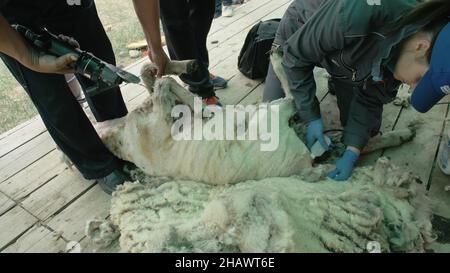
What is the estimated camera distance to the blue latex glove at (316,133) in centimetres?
188

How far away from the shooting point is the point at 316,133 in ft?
6.18

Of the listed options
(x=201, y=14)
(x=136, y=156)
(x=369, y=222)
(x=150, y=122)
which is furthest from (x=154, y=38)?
(x=369, y=222)

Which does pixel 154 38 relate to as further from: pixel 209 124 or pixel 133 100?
pixel 133 100

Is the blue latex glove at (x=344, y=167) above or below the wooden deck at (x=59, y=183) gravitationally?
above

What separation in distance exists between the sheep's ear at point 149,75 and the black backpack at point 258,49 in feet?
3.39

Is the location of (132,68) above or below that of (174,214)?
below

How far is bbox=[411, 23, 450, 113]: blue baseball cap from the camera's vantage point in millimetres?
1211

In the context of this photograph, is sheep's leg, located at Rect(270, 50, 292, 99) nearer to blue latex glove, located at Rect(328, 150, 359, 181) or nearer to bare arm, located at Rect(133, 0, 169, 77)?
blue latex glove, located at Rect(328, 150, 359, 181)

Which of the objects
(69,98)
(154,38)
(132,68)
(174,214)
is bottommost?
(132,68)

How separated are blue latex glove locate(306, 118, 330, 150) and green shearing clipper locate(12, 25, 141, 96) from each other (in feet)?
2.99

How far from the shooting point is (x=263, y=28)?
2746 millimetres

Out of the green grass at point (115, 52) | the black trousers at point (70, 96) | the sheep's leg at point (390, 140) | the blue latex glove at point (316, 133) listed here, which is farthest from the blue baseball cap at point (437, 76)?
the green grass at point (115, 52)

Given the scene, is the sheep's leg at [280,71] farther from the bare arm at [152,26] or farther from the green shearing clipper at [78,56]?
the green shearing clipper at [78,56]

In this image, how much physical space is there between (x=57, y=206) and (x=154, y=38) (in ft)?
3.50
